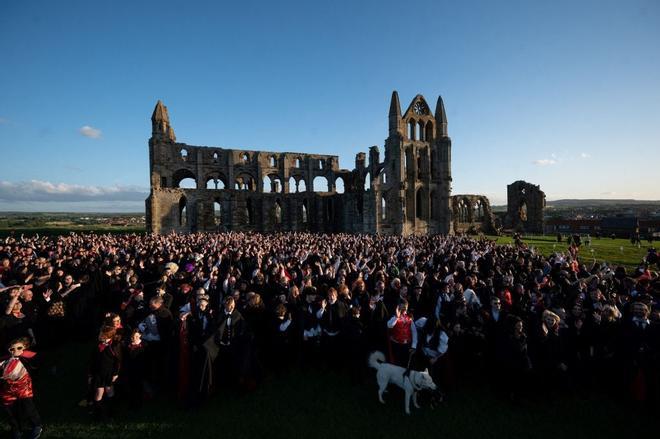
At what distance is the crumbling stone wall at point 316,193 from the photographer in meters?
37.6

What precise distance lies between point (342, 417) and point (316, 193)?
128 ft

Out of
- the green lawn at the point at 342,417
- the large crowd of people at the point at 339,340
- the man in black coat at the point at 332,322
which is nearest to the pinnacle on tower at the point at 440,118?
the large crowd of people at the point at 339,340

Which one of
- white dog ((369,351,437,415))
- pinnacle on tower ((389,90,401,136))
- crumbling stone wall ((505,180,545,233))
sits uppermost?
pinnacle on tower ((389,90,401,136))

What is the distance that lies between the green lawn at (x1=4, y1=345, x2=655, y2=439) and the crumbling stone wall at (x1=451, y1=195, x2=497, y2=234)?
4359 cm

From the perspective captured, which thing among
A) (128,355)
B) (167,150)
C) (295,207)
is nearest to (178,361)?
(128,355)

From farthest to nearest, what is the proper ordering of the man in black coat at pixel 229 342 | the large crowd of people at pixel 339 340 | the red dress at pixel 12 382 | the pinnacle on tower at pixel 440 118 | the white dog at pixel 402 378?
the pinnacle on tower at pixel 440 118 < the man in black coat at pixel 229 342 < the large crowd of people at pixel 339 340 < the white dog at pixel 402 378 < the red dress at pixel 12 382

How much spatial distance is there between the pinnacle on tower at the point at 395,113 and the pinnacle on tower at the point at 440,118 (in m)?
6.72

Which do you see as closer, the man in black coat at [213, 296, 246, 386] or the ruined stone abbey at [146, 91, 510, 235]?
the man in black coat at [213, 296, 246, 386]

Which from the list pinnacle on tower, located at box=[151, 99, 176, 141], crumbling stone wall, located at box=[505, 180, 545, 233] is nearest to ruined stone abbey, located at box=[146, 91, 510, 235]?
pinnacle on tower, located at box=[151, 99, 176, 141]

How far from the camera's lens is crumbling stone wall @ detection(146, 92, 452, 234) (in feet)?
123

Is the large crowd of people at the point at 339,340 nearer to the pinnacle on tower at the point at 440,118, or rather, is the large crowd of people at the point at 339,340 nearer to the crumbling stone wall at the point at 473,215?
the pinnacle on tower at the point at 440,118

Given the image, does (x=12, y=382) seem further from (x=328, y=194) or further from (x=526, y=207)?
(x=526, y=207)

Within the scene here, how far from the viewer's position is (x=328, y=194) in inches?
1763

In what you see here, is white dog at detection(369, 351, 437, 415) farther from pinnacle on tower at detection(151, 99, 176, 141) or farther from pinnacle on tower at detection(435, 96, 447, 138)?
pinnacle on tower at detection(151, 99, 176, 141)
